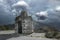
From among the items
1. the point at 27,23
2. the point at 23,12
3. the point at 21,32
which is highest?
the point at 23,12

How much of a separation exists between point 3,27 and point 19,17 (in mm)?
10110

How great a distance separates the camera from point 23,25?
2508 cm

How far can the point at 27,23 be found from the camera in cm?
2509

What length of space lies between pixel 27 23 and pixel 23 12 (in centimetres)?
216

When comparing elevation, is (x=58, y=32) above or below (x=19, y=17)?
below

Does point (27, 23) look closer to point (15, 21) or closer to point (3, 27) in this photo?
A: point (15, 21)

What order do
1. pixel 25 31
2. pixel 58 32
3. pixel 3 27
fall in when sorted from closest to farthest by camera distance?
pixel 58 32 < pixel 25 31 < pixel 3 27

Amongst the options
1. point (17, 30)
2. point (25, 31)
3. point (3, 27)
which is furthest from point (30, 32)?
point (3, 27)

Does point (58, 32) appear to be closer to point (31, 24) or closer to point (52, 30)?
point (52, 30)

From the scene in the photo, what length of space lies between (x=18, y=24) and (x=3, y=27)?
9.17 m

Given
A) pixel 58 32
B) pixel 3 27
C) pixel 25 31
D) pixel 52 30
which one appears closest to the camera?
pixel 58 32

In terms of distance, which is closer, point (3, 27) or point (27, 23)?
point (27, 23)

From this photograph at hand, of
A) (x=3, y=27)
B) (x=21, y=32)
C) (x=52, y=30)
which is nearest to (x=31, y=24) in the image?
(x=21, y=32)

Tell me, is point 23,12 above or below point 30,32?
above
